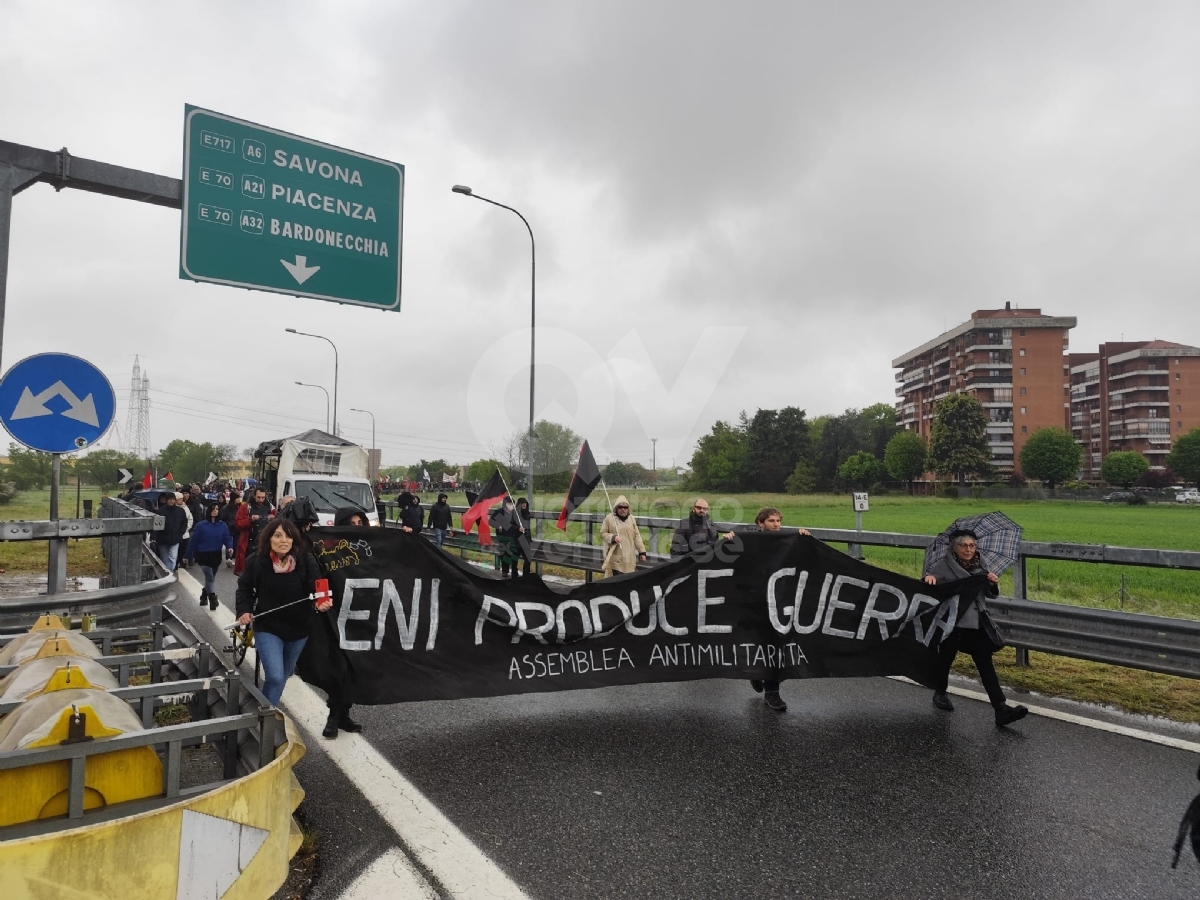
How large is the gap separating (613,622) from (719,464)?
9218cm

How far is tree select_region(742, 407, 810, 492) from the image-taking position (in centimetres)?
9569

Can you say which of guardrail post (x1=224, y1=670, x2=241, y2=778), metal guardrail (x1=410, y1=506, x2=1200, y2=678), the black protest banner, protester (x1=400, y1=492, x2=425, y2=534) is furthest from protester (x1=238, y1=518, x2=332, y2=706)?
protester (x1=400, y1=492, x2=425, y2=534)

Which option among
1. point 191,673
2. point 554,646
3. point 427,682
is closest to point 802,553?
→ point 554,646

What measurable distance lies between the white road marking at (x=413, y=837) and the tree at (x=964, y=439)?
101 metres

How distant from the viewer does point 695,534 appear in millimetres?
8492

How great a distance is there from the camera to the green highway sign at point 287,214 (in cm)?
811

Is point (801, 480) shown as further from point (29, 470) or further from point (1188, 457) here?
point (29, 470)

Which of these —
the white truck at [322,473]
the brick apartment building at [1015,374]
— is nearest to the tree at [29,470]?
the white truck at [322,473]

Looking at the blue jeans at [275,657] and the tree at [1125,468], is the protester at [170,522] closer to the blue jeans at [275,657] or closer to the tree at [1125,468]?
the blue jeans at [275,657]

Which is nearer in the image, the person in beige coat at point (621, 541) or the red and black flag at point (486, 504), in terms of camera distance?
the person in beige coat at point (621, 541)

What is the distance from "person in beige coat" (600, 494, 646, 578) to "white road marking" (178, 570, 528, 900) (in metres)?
4.79

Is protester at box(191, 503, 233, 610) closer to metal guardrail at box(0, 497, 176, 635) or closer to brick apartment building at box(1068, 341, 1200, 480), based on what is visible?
metal guardrail at box(0, 497, 176, 635)

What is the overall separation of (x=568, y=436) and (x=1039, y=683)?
29160 mm

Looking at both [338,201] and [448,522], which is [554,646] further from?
[448,522]
